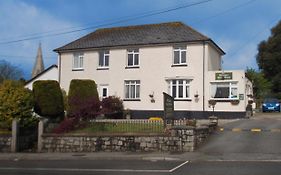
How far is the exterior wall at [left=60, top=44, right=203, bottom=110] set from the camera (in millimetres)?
35562

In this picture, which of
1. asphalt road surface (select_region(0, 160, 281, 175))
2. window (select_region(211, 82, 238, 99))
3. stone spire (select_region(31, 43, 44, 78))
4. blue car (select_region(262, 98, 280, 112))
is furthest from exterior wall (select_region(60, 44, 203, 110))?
stone spire (select_region(31, 43, 44, 78))

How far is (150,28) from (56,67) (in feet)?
37.1

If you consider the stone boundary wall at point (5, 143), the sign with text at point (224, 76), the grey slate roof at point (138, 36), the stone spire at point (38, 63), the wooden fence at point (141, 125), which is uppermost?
the stone spire at point (38, 63)

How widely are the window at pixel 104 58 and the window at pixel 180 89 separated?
6.70 m

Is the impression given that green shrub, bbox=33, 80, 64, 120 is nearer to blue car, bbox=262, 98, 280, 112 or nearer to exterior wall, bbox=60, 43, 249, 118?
exterior wall, bbox=60, 43, 249, 118

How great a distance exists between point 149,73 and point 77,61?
7645 mm

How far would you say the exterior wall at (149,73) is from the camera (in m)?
35.6

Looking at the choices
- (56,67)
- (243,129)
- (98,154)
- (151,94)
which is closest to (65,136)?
(98,154)

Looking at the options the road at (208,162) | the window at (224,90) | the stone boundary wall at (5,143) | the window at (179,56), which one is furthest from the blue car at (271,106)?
the stone boundary wall at (5,143)

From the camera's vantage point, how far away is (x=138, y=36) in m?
39.4

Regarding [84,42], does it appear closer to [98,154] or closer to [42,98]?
[42,98]

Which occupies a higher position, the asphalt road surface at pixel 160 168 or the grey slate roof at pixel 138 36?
the grey slate roof at pixel 138 36

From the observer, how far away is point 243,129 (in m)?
25.2

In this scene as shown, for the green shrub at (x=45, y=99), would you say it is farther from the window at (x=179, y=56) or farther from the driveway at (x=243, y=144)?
the window at (x=179, y=56)
